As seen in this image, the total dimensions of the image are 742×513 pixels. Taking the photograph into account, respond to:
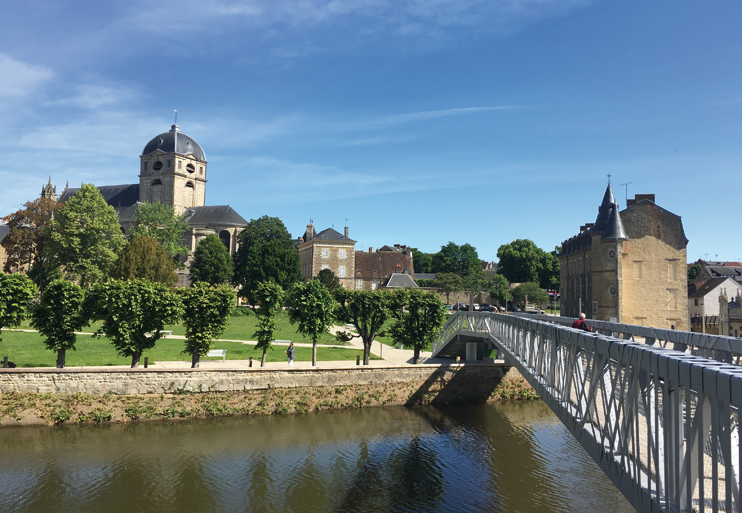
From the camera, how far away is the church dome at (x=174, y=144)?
88500 mm

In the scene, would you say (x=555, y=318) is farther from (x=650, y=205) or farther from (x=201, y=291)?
(x=650, y=205)

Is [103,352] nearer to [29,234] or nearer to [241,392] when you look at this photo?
[241,392]

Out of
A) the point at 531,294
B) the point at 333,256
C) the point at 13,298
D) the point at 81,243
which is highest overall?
the point at 333,256

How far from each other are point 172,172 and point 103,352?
64.2 meters

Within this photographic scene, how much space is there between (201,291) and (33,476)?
38.2ft

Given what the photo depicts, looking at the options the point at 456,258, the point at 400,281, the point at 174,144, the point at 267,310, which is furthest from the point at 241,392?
the point at 456,258

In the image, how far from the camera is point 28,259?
51.1m

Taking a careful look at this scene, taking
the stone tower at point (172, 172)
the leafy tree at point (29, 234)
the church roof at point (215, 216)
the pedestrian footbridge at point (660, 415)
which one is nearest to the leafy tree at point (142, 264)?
the leafy tree at point (29, 234)

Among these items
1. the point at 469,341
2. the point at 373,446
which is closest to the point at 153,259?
the point at 469,341

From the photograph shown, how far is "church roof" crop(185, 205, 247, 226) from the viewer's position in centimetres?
8457

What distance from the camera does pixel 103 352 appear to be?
28141 millimetres

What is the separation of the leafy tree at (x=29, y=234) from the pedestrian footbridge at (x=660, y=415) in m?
49.3

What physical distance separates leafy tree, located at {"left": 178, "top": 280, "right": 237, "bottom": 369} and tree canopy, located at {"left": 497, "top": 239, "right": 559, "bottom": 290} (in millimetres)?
77929

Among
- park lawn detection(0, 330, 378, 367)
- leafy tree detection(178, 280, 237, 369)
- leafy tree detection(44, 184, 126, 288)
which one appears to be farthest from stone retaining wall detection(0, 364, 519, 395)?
leafy tree detection(44, 184, 126, 288)
